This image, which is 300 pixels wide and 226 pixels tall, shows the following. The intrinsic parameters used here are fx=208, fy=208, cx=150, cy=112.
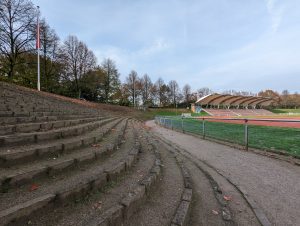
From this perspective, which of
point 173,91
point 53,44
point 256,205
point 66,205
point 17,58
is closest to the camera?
point 66,205

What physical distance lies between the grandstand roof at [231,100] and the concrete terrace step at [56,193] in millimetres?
64486

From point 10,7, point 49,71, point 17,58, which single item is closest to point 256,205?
point 10,7

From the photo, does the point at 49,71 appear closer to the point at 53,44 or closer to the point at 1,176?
the point at 53,44

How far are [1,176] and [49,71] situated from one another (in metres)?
41.5

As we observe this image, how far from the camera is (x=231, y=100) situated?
74.9 meters

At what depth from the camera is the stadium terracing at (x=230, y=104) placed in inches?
2648

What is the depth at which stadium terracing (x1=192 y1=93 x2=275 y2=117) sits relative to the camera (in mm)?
67250

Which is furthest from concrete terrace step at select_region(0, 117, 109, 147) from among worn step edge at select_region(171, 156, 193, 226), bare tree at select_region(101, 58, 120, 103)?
bare tree at select_region(101, 58, 120, 103)

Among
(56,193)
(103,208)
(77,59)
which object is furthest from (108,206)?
(77,59)

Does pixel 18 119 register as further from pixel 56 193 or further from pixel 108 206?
pixel 108 206

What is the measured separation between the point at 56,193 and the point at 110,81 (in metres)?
60.5

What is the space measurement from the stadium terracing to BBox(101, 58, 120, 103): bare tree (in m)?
26.8

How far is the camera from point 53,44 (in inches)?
1399

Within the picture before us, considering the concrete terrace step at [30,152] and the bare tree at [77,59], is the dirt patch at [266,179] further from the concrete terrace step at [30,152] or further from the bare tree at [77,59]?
the bare tree at [77,59]
